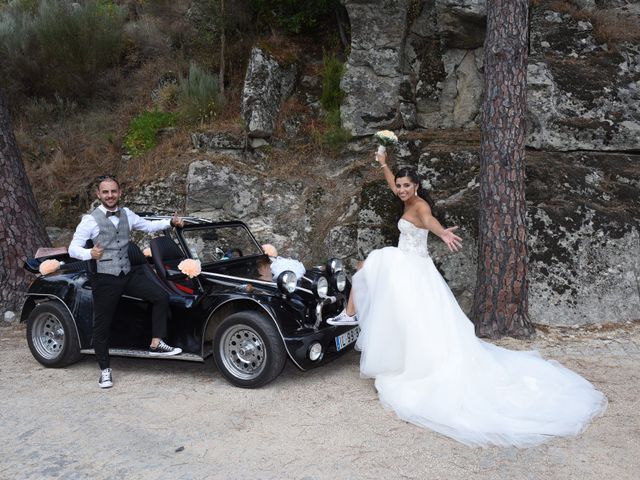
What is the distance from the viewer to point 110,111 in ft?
42.2

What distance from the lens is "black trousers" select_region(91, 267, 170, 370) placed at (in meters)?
5.43

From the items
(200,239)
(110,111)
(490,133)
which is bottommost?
(200,239)

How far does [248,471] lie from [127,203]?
7.54 m

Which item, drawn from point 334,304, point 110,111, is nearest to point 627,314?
point 334,304

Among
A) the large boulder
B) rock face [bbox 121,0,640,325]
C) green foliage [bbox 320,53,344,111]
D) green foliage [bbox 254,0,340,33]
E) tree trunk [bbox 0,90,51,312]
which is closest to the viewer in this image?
rock face [bbox 121,0,640,325]

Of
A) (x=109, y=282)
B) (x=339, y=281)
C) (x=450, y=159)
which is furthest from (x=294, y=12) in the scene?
(x=109, y=282)

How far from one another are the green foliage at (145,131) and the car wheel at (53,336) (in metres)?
5.58

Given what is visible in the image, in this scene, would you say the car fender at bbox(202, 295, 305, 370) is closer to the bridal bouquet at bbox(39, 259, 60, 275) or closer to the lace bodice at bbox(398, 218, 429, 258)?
the lace bodice at bbox(398, 218, 429, 258)

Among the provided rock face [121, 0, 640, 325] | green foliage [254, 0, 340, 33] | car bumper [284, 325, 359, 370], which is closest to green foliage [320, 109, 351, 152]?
rock face [121, 0, 640, 325]

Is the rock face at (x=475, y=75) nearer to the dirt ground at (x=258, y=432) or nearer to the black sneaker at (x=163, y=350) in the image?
the dirt ground at (x=258, y=432)

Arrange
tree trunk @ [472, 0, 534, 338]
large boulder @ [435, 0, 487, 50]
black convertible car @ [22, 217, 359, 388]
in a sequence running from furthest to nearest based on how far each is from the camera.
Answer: large boulder @ [435, 0, 487, 50] < tree trunk @ [472, 0, 534, 338] < black convertible car @ [22, 217, 359, 388]

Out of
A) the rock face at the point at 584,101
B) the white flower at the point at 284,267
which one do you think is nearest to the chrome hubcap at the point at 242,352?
the white flower at the point at 284,267

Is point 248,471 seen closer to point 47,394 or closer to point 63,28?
point 47,394

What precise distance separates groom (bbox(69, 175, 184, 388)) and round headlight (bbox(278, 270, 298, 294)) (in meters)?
1.20
